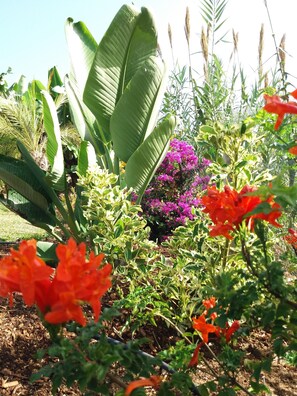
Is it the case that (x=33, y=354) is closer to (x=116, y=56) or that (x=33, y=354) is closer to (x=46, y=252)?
(x=46, y=252)

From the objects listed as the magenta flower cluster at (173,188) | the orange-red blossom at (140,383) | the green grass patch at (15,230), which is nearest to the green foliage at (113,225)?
the orange-red blossom at (140,383)

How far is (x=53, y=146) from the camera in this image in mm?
3297

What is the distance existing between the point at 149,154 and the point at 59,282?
224cm

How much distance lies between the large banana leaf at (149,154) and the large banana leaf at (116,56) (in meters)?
0.60

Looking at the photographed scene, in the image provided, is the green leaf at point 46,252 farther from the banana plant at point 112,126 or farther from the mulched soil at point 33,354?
the mulched soil at point 33,354

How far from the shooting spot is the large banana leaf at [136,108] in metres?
3.02

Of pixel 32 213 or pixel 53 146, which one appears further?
pixel 32 213

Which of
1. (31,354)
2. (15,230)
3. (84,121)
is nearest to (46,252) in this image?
(31,354)

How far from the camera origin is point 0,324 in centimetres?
220

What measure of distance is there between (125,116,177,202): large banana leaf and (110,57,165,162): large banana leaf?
0.69ft

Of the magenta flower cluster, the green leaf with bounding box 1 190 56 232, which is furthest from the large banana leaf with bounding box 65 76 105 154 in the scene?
the magenta flower cluster

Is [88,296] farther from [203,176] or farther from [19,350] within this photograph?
[203,176]

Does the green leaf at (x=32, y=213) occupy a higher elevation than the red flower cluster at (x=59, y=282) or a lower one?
higher

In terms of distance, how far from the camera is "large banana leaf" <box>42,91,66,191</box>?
3156 mm
